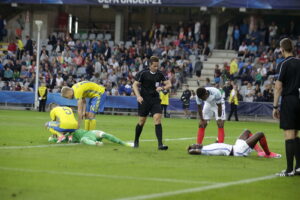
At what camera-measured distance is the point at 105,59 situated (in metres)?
45.7

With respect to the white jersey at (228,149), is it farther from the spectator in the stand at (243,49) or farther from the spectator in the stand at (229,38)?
the spectator in the stand at (229,38)

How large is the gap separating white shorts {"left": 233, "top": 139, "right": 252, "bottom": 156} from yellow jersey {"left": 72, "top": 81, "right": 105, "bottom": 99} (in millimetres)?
5432

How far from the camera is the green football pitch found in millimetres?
9383

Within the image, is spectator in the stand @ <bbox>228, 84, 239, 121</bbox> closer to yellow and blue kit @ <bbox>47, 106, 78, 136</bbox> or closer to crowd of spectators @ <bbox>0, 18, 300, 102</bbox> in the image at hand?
crowd of spectators @ <bbox>0, 18, 300, 102</bbox>

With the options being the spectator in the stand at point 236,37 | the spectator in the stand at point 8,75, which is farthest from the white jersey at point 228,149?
the spectator in the stand at point 8,75

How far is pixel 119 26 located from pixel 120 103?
1071 centimetres

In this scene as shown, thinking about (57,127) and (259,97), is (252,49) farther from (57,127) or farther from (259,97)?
(57,127)

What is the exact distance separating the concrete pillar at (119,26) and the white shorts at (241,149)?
115 feet

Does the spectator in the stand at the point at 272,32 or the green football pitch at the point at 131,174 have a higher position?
the spectator in the stand at the point at 272,32

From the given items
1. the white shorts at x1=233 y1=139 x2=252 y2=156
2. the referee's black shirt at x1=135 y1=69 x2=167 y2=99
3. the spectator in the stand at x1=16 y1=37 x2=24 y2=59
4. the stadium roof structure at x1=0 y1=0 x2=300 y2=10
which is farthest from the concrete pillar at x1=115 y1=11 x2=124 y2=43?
the white shorts at x1=233 y1=139 x2=252 y2=156

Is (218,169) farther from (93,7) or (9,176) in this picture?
(93,7)

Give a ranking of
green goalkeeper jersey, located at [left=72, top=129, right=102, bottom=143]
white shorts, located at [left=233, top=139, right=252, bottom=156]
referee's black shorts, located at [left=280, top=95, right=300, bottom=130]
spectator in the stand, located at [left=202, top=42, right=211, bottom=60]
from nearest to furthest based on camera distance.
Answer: referee's black shorts, located at [left=280, top=95, right=300, bottom=130] → white shorts, located at [left=233, top=139, right=252, bottom=156] → green goalkeeper jersey, located at [left=72, top=129, right=102, bottom=143] → spectator in the stand, located at [left=202, top=42, right=211, bottom=60]

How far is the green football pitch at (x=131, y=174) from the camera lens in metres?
9.38

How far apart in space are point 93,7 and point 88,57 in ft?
29.0
